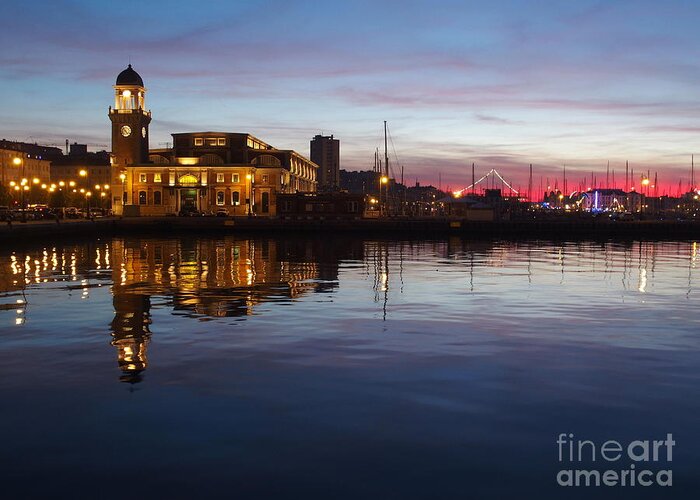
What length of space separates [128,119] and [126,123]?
101cm

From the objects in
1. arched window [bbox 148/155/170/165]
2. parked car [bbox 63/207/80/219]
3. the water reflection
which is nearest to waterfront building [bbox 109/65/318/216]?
arched window [bbox 148/155/170/165]

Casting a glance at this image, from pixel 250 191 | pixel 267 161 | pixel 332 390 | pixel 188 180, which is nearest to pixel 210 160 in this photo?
pixel 188 180

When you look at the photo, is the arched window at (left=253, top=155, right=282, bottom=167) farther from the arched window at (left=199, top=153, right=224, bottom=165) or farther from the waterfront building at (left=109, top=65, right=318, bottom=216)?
the arched window at (left=199, top=153, right=224, bottom=165)

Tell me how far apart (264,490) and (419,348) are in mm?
10056

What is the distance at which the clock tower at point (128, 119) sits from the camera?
5832 inches

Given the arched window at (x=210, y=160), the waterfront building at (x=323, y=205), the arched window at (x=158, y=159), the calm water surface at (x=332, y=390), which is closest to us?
the calm water surface at (x=332, y=390)

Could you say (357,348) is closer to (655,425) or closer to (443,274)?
(655,425)

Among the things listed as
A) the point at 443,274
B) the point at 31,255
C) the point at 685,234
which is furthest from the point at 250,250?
the point at 685,234

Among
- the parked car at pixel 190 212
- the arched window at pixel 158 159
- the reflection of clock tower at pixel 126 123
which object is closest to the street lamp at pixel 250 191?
the parked car at pixel 190 212

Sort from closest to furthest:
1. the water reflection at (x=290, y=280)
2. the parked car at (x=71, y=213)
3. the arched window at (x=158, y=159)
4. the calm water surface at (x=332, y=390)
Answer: the calm water surface at (x=332, y=390) → the water reflection at (x=290, y=280) → the parked car at (x=71, y=213) → the arched window at (x=158, y=159)

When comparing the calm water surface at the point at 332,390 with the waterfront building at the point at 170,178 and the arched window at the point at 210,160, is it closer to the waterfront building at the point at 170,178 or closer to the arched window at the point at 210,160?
the waterfront building at the point at 170,178

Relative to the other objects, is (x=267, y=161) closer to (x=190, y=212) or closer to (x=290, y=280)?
(x=190, y=212)

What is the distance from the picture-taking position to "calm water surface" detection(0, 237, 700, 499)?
Result: 10891mm

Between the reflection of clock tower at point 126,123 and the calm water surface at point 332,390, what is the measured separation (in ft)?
404
